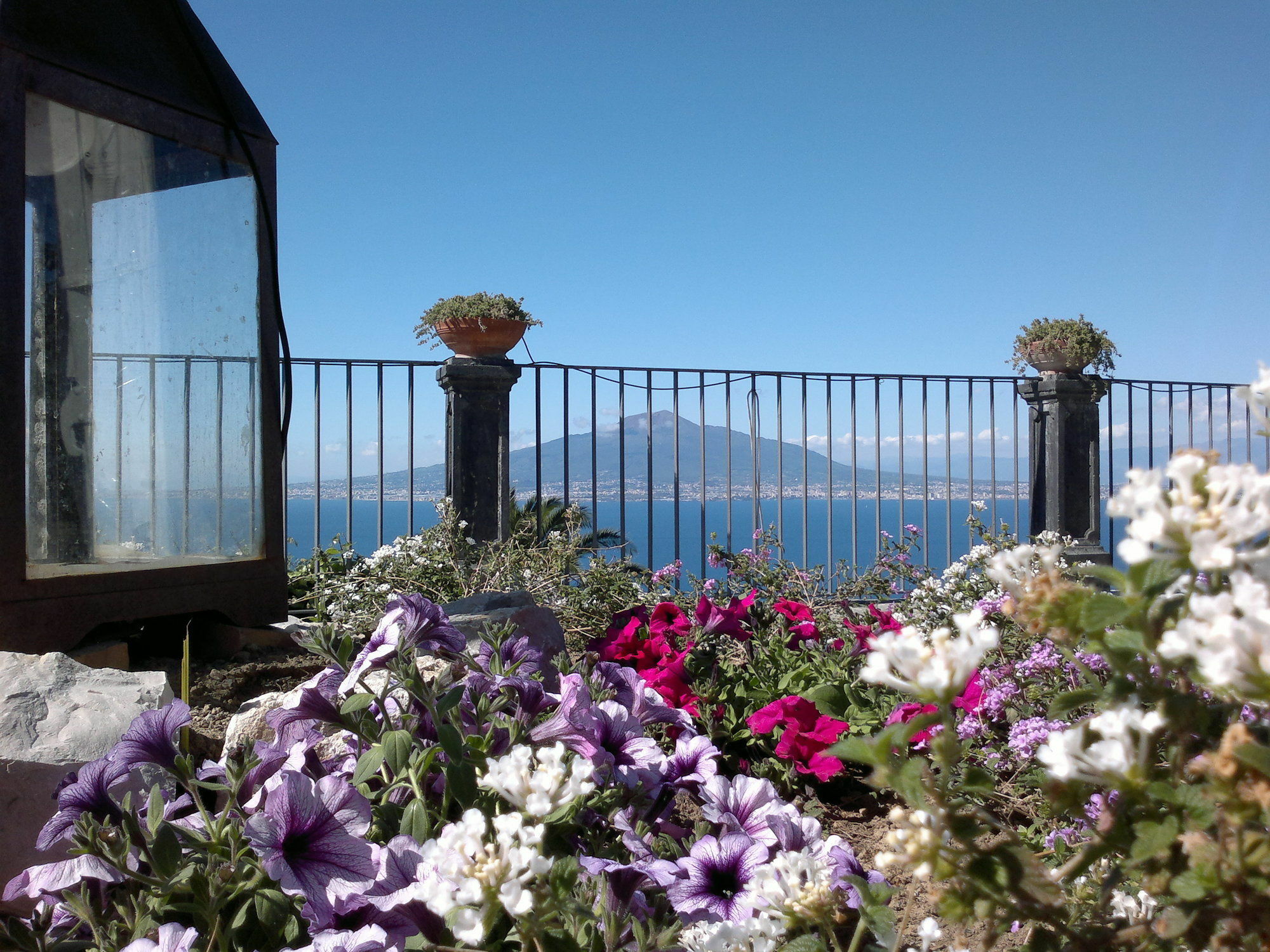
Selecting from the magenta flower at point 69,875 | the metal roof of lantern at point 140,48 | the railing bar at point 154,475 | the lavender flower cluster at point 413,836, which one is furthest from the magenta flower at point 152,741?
the metal roof of lantern at point 140,48

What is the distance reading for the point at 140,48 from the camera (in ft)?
8.20

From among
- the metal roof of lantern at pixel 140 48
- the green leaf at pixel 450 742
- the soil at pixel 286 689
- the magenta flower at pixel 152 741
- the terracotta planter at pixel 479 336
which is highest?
the metal roof of lantern at pixel 140 48

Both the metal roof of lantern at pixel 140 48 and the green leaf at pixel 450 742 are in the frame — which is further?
the metal roof of lantern at pixel 140 48

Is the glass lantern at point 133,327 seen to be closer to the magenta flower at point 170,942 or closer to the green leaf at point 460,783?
the magenta flower at point 170,942

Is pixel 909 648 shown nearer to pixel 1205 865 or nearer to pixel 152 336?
pixel 1205 865

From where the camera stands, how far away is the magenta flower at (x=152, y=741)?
3.64 ft

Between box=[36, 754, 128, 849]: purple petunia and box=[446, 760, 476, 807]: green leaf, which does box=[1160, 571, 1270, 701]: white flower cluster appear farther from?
box=[36, 754, 128, 849]: purple petunia

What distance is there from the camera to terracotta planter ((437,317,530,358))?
5633mm

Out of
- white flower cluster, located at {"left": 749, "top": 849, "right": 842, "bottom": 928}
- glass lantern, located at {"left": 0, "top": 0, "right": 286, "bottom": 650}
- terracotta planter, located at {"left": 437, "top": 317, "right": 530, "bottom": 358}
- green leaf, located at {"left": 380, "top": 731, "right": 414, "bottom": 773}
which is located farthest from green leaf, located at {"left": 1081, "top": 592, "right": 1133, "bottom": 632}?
terracotta planter, located at {"left": 437, "top": 317, "right": 530, "bottom": 358}

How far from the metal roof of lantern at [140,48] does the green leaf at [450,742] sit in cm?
221

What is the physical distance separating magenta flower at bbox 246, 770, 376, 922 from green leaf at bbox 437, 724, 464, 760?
6.0 inches

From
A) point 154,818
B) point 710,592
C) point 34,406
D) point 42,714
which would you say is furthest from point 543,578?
point 154,818

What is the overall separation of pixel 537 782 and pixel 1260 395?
558 mm

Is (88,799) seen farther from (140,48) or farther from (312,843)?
(140,48)
